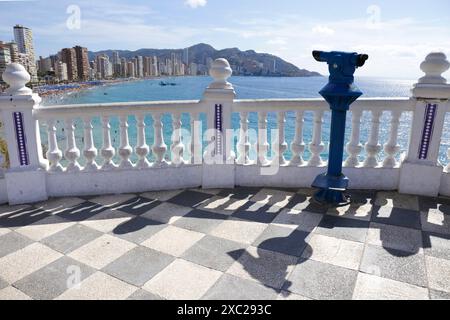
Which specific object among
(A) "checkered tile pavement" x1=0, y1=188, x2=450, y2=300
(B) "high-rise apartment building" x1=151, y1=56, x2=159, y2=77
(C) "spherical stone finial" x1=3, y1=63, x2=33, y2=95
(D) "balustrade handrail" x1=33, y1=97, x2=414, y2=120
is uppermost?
(B) "high-rise apartment building" x1=151, y1=56, x2=159, y2=77

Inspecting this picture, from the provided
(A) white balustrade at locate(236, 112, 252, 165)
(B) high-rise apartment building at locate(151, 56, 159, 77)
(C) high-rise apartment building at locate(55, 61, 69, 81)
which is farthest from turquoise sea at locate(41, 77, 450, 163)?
(B) high-rise apartment building at locate(151, 56, 159, 77)

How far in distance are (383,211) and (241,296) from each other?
7.63ft

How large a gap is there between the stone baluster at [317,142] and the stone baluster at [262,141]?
2.07ft

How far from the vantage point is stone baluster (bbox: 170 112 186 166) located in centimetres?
449

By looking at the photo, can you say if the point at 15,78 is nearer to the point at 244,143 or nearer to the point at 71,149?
the point at 71,149

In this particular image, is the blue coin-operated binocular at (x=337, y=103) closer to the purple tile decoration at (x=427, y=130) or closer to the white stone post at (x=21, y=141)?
the purple tile decoration at (x=427, y=130)

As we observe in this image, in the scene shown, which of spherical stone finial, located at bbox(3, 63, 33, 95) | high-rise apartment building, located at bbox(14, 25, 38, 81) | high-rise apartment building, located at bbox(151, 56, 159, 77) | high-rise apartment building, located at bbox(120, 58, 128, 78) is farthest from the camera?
high-rise apartment building, located at bbox(120, 58, 128, 78)

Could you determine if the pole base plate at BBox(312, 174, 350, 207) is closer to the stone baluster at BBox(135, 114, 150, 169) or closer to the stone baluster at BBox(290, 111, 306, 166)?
the stone baluster at BBox(290, 111, 306, 166)

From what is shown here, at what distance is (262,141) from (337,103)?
119 centimetres

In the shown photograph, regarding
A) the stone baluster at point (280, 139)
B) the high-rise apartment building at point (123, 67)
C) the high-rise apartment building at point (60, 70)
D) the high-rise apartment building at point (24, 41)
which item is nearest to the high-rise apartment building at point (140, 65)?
the high-rise apartment building at point (123, 67)

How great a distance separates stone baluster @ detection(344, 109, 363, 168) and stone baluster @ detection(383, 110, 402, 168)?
36 cm

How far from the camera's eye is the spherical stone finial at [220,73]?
4.37 metres
